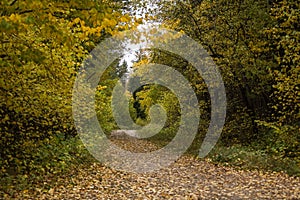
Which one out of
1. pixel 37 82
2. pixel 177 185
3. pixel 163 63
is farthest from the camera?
pixel 163 63

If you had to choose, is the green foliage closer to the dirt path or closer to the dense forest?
the dense forest

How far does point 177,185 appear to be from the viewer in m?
8.93

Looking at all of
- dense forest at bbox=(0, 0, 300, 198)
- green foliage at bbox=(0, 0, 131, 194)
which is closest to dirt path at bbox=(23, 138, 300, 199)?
dense forest at bbox=(0, 0, 300, 198)

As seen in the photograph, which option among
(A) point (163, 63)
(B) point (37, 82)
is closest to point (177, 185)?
(B) point (37, 82)

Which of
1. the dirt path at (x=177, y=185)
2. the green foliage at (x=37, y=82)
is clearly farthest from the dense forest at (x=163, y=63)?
the dirt path at (x=177, y=185)

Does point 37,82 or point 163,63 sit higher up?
point 163,63

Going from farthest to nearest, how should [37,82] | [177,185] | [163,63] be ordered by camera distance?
[163,63], [177,185], [37,82]

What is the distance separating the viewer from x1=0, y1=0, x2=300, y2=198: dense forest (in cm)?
538

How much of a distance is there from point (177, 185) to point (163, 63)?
10180 mm

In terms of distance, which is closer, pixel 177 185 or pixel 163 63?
pixel 177 185

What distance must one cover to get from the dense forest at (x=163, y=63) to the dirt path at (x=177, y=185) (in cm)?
75

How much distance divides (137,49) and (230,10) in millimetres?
5280

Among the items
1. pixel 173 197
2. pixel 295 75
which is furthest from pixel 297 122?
pixel 173 197

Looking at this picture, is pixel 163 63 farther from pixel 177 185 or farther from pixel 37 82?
pixel 37 82
